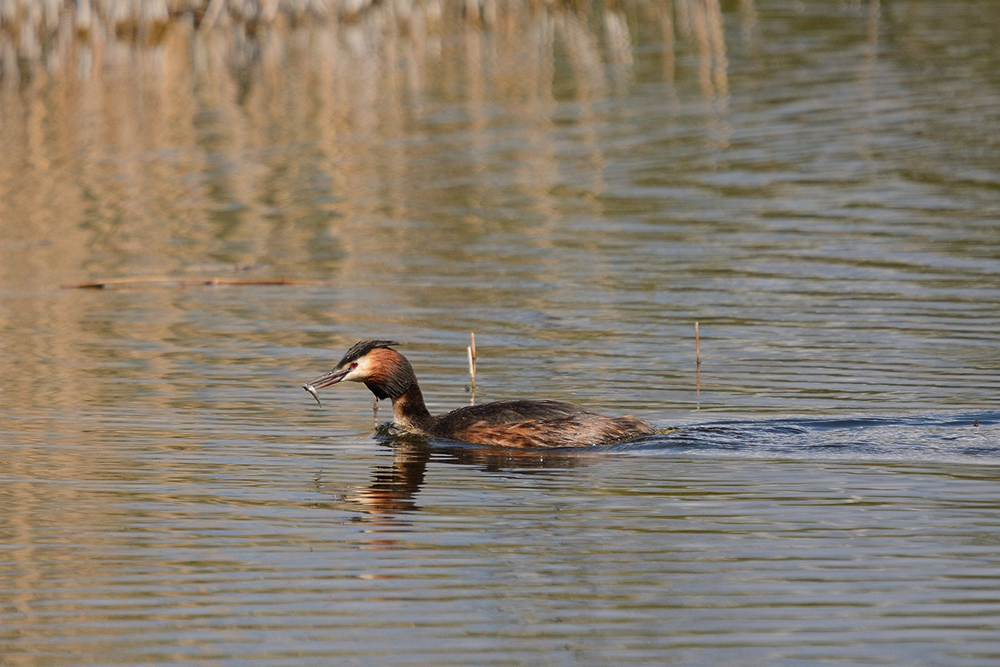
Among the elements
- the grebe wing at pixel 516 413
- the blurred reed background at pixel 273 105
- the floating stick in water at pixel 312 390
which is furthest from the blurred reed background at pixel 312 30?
the grebe wing at pixel 516 413

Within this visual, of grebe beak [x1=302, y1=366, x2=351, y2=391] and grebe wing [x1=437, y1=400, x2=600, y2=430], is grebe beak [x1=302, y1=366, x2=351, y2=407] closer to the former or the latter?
grebe beak [x1=302, y1=366, x2=351, y2=391]

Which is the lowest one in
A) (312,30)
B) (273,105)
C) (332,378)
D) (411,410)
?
(411,410)

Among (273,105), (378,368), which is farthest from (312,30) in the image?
(378,368)

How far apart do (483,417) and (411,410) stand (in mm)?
598

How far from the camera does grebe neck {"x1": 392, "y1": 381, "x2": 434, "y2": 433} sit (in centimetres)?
950

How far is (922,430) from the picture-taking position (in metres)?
8.74

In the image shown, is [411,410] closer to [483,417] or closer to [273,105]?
[483,417]

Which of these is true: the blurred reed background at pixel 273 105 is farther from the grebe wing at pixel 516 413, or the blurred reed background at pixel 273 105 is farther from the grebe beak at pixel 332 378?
the grebe wing at pixel 516 413

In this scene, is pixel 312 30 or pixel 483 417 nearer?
pixel 483 417

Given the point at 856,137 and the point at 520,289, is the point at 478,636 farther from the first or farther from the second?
the point at 856,137

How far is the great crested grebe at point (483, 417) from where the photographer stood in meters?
8.89

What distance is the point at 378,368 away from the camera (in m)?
9.62

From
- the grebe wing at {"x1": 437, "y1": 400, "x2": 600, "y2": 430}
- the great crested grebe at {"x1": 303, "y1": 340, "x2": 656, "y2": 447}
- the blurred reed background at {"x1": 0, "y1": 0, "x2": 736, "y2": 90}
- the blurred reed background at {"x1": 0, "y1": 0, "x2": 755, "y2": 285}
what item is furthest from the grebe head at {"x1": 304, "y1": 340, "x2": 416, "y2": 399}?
the blurred reed background at {"x1": 0, "y1": 0, "x2": 736, "y2": 90}

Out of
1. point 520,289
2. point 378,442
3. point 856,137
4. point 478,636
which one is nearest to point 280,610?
point 478,636
